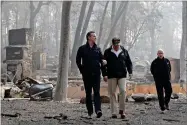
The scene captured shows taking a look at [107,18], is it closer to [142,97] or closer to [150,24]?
[150,24]

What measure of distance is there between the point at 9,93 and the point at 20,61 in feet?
34.3

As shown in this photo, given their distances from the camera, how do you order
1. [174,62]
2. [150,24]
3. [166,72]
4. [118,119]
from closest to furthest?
[118,119] → [166,72] → [174,62] → [150,24]

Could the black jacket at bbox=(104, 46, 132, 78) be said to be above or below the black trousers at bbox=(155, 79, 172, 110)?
above

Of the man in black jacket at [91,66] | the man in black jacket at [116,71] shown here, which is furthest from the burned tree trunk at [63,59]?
the man in black jacket at [91,66]

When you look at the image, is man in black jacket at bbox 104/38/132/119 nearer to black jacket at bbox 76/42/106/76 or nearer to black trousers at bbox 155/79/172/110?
black jacket at bbox 76/42/106/76

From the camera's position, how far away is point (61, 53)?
14734 mm

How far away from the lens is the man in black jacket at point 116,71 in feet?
29.1

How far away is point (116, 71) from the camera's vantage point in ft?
29.0

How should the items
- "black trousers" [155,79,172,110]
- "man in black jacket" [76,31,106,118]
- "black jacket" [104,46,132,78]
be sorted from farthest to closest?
"black trousers" [155,79,172,110] < "black jacket" [104,46,132,78] < "man in black jacket" [76,31,106,118]

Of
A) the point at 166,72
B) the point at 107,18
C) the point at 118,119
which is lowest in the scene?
the point at 118,119

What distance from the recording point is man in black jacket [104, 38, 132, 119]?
8.88 meters

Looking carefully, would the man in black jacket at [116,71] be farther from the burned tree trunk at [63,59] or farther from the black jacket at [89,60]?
the burned tree trunk at [63,59]

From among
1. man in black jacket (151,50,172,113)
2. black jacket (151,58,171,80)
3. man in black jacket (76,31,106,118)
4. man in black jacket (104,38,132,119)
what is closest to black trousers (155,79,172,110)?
man in black jacket (151,50,172,113)

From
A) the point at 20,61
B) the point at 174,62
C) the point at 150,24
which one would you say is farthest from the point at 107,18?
the point at 20,61
